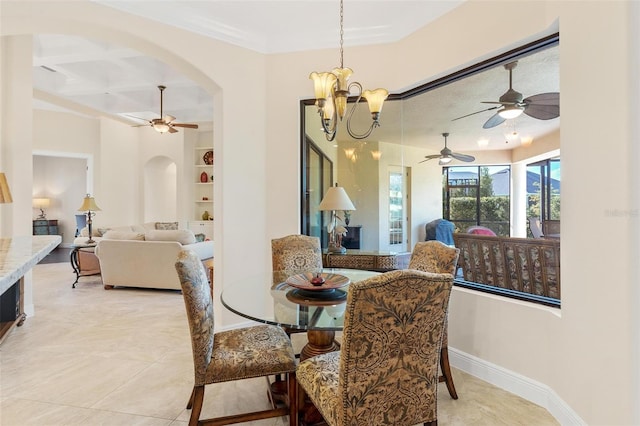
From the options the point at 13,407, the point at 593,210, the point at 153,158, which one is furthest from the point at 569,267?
the point at 153,158

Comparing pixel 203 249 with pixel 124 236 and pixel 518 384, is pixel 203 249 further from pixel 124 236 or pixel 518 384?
pixel 518 384

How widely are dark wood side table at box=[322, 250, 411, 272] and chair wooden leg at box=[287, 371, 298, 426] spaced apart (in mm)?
1828

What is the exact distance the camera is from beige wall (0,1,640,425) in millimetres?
1618

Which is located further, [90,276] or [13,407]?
[90,276]

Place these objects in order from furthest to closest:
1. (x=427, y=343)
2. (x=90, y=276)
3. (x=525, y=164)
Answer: (x=90, y=276), (x=525, y=164), (x=427, y=343)

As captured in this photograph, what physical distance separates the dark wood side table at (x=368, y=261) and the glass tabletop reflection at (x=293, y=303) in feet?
4.00

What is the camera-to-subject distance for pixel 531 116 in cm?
300

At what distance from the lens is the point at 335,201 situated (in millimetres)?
3561

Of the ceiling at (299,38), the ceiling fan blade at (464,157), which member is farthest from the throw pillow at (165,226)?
the ceiling fan blade at (464,157)

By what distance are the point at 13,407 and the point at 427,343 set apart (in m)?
2.56

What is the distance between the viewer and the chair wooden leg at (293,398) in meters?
1.78

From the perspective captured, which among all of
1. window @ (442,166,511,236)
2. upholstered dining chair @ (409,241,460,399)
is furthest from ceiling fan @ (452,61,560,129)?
upholstered dining chair @ (409,241,460,399)

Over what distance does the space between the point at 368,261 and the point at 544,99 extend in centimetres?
204

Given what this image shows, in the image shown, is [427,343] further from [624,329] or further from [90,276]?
→ [90,276]
